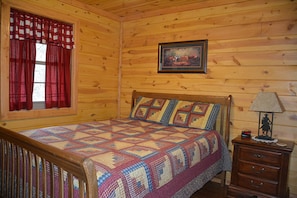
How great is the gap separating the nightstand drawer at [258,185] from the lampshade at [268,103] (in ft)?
2.38

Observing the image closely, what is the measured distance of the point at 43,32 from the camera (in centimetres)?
280

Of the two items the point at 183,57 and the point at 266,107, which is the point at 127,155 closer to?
the point at 266,107

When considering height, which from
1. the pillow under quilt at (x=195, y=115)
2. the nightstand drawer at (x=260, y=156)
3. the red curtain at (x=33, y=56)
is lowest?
the nightstand drawer at (x=260, y=156)

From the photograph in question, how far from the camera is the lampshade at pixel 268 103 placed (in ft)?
7.52

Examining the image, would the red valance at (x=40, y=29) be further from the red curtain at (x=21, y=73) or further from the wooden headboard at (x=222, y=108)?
the wooden headboard at (x=222, y=108)

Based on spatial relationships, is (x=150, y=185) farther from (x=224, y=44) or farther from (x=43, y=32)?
(x=43, y=32)

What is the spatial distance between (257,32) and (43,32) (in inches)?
103

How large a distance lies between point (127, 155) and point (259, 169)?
4.90 ft

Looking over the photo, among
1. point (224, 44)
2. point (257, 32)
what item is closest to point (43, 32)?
point (224, 44)

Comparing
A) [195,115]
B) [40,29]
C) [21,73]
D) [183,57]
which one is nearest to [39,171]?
[21,73]

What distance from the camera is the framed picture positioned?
3.07m

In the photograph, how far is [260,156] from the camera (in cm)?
228

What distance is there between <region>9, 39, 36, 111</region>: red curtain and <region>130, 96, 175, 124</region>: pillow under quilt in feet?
4.56

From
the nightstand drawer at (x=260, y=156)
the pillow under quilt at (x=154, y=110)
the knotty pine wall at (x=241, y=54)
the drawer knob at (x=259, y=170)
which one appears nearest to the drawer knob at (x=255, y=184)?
the drawer knob at (x=259, y=170)
